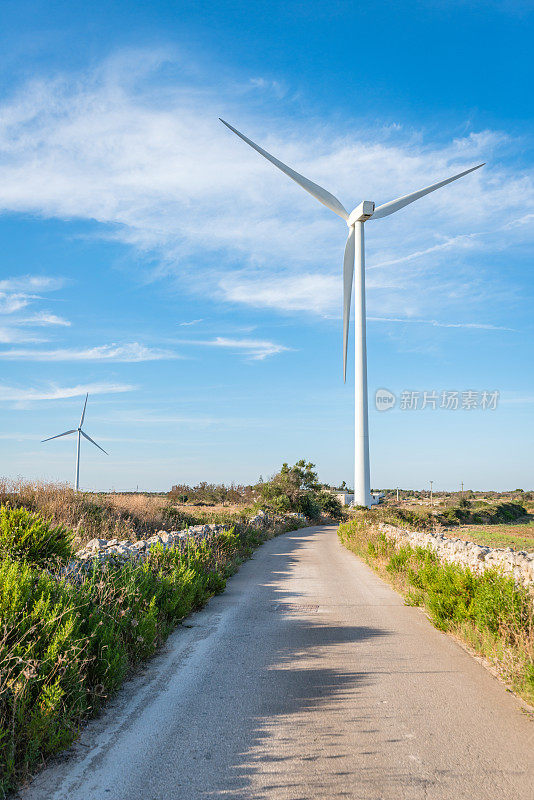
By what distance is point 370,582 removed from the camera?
14531 millimetres

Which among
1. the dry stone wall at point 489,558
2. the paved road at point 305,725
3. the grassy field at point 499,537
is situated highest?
the dry stone wall at point 489,558

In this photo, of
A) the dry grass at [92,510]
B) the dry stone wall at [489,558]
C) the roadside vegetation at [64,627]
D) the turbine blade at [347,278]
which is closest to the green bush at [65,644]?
the roadside vegetation at [64,627]

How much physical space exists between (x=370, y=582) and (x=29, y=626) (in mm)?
10375

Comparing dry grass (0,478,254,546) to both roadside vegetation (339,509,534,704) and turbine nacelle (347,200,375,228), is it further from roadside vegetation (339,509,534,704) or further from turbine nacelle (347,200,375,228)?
turbine nacelle (347,200,375,228)

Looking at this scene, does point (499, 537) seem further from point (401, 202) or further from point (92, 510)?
point (92, 510)

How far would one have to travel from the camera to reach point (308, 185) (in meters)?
41.9

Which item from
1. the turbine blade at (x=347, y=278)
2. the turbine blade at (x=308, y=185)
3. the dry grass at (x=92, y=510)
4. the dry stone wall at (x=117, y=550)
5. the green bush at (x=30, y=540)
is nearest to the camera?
the dry stone wall at (x=117, y=550)

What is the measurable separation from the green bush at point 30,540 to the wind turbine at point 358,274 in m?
32.5

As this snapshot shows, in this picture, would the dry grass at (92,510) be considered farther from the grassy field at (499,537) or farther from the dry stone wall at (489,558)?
the grassy field at (499,537)

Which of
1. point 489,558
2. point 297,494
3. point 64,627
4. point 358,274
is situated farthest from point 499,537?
point 64,627

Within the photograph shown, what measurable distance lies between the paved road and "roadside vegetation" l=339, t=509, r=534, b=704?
0.28 meters

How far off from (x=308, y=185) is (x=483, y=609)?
39489 millimetres

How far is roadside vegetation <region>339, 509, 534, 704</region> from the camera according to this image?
21.7 ft

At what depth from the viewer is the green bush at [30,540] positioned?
10.6 metres
